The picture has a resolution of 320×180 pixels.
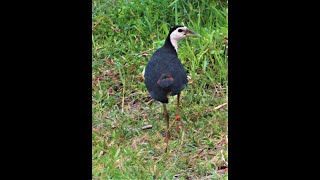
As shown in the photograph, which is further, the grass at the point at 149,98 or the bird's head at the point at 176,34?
the bird's head at the point at 176,34

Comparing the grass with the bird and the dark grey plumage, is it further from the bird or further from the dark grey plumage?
the dark grey plumage

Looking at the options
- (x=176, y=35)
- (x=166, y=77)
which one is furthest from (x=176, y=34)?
(x=166, y=77)

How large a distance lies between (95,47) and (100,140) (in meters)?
1.13

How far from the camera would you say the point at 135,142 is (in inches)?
184

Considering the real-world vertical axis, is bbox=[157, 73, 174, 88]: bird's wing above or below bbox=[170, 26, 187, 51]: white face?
below

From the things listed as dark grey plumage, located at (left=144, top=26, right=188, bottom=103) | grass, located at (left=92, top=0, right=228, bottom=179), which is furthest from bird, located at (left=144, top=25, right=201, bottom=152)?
grass, located at (left=92, top=0, right=228, bottom=179)

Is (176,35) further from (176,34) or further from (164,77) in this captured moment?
(164,77)

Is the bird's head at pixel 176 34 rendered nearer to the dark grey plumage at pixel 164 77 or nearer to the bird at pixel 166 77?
the bird at pixel 166 77

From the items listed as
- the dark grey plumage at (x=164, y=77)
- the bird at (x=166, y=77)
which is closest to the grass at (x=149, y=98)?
the bird at (x=166, y=77)

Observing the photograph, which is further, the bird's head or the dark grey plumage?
the bird's head

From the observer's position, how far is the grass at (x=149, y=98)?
14.5 feet

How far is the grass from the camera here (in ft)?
14.5

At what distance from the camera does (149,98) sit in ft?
16.7
